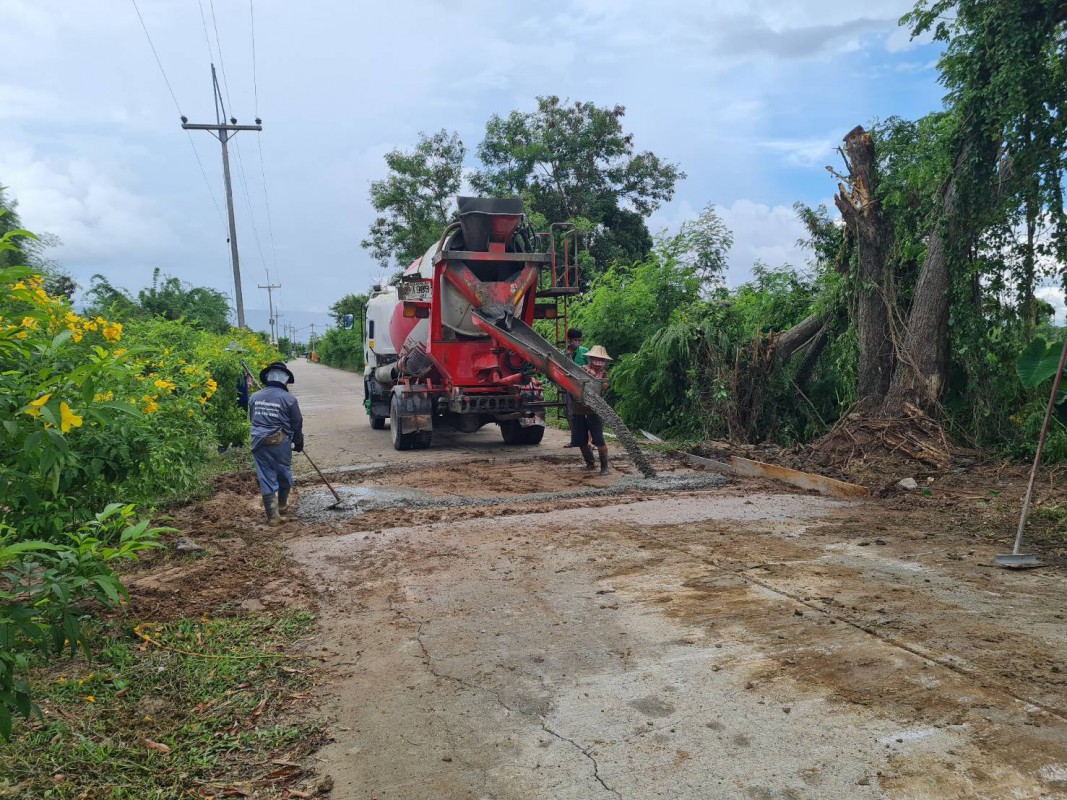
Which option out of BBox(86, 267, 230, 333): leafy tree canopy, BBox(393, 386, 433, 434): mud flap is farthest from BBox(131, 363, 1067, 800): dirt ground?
BBox(86, 267, 230, 333): leafy tree canopy

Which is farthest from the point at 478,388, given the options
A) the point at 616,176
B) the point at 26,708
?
the point at 616,176

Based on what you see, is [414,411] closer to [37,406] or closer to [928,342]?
[928,342]

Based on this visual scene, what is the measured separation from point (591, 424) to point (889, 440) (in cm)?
355

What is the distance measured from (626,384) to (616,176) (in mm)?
18452

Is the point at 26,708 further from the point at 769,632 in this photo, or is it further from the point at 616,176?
the point at 616,176

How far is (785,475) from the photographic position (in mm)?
9242

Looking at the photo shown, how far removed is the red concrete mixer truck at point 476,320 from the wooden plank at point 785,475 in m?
2.91

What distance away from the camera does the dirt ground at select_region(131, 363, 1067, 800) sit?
3141mm

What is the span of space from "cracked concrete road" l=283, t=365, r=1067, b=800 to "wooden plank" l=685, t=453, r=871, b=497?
1382 millimetres

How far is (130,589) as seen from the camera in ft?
18.4

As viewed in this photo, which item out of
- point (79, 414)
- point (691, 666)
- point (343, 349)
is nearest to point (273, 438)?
point (79, 414)

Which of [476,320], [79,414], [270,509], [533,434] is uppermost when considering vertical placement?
[476,320]

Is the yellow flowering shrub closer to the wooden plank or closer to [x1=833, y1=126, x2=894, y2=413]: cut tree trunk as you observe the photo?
the wooden plank

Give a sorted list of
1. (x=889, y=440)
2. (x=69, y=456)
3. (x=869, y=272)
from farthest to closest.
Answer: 1. (x=869, y=272)
2. (x=889, y=440)
3. (x=69, y=456)
